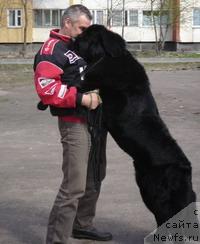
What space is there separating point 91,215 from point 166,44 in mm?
43920

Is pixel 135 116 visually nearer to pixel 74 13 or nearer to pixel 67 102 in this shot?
pixel 67 102

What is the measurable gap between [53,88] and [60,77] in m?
0.16

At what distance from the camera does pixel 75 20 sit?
14.8 ft

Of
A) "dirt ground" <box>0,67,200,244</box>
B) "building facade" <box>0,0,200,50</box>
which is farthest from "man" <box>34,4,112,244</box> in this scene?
"building facade" <box>0,0,200,50</box>

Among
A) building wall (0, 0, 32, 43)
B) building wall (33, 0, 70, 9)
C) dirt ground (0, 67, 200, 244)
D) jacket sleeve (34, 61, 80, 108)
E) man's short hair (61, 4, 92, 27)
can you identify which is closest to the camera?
jacket sleeve (34, 61, 80, 108)

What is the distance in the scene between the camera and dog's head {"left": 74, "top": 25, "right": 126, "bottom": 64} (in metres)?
4.42

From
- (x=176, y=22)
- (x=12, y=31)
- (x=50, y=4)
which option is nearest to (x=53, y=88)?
(x=176, y=22)

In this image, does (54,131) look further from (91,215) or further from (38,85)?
(38,85)

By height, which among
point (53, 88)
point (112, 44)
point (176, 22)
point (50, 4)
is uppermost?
point (50, 4)

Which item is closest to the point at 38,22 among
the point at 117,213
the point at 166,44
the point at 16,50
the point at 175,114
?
the point at 16,50

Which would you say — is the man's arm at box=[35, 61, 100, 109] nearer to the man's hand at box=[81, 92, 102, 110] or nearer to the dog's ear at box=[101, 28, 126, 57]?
the man's hand at box=[81, 92, 102, 110]

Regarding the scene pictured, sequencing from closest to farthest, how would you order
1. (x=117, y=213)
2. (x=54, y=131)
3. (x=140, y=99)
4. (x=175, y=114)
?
(x=140, y=99)
(x=117, y=213)
(x=54, y=131)
(x=175, y=114)

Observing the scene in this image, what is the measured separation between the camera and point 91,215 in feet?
17.1

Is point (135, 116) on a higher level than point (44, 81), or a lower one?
lower
